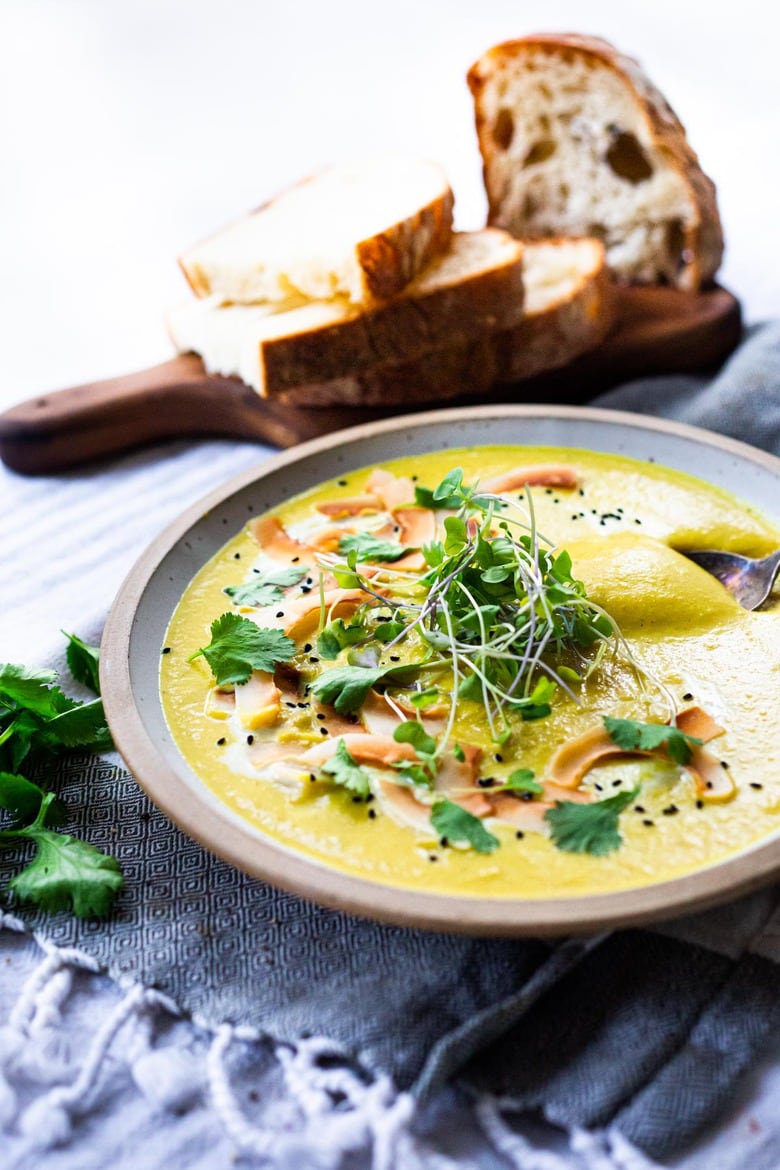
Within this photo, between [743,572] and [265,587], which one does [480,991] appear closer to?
[265,587]

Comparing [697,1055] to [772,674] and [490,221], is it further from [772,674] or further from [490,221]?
[490,221]

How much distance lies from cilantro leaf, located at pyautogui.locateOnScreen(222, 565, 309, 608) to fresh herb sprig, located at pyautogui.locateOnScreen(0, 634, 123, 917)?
1.38 feet

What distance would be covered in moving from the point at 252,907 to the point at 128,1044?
36 cm

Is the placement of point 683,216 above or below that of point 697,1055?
above

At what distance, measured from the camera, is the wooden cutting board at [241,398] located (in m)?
3.84

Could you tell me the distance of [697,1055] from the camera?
6.29ft

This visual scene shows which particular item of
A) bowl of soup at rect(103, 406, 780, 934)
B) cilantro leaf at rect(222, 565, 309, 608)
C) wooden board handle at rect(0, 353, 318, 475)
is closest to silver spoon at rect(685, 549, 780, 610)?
bowl of soup at rect(103, 406, 780, 934)

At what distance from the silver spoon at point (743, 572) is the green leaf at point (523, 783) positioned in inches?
35.0

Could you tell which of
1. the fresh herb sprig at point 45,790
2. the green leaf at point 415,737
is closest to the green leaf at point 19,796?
the fresh herb sprig at point 45,790

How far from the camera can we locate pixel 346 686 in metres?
2.37

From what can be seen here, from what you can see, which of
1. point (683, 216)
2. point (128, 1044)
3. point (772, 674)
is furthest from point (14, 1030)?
point (683, 216)

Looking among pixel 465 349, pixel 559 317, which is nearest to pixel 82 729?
pixel 465 349

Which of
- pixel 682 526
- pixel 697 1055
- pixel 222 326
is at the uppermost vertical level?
pixel 222 326

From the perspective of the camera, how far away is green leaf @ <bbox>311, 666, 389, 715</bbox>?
7.75 ft
